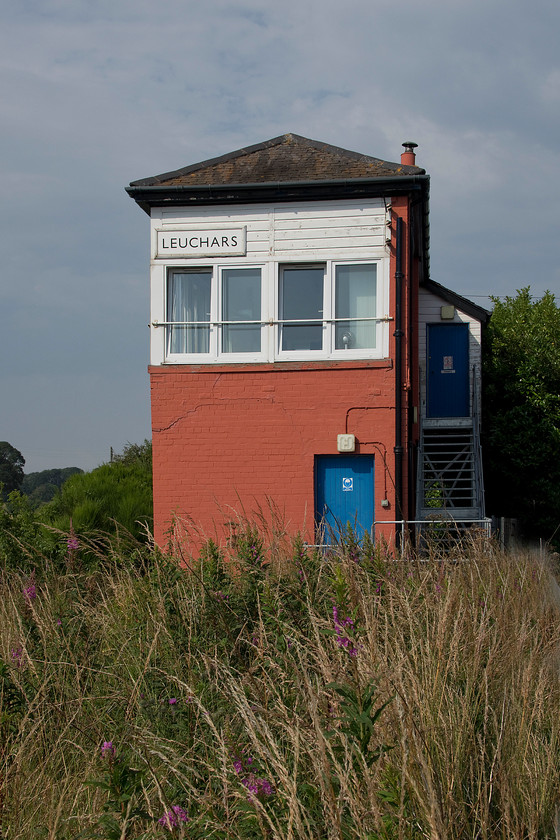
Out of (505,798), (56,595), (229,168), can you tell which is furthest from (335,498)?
(505,798)

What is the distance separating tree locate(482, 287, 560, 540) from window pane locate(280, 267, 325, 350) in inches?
287

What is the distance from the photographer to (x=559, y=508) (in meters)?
18.9

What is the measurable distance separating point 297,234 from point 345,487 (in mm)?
4405

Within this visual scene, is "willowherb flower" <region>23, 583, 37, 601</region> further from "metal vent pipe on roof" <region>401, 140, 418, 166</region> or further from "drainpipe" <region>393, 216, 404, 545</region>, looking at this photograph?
"metal vent pipe on roof" <region>401, 140, 418, 166</region>

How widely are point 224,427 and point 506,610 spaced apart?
8084 mm

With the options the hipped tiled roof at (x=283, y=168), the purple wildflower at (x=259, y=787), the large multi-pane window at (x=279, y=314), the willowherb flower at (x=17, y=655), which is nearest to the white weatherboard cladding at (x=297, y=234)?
the large multi-pane window at (x=279, y=314)

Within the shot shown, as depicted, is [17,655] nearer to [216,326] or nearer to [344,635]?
[344,635]

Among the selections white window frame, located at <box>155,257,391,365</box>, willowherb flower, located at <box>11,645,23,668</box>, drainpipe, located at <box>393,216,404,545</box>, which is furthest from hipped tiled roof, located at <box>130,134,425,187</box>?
willowherb flower, located at <box>11,645,23,668</box>

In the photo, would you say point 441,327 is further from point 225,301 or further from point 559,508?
point 225,301

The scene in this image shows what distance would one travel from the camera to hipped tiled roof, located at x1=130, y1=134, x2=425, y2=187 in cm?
1347

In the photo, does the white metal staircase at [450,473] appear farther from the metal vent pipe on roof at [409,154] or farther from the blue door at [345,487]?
the metal vent pipe on roof at [409,154]

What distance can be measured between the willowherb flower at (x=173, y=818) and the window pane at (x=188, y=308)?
1101cm

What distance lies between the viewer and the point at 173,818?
2988mm

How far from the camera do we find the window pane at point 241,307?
1363 centimetres
